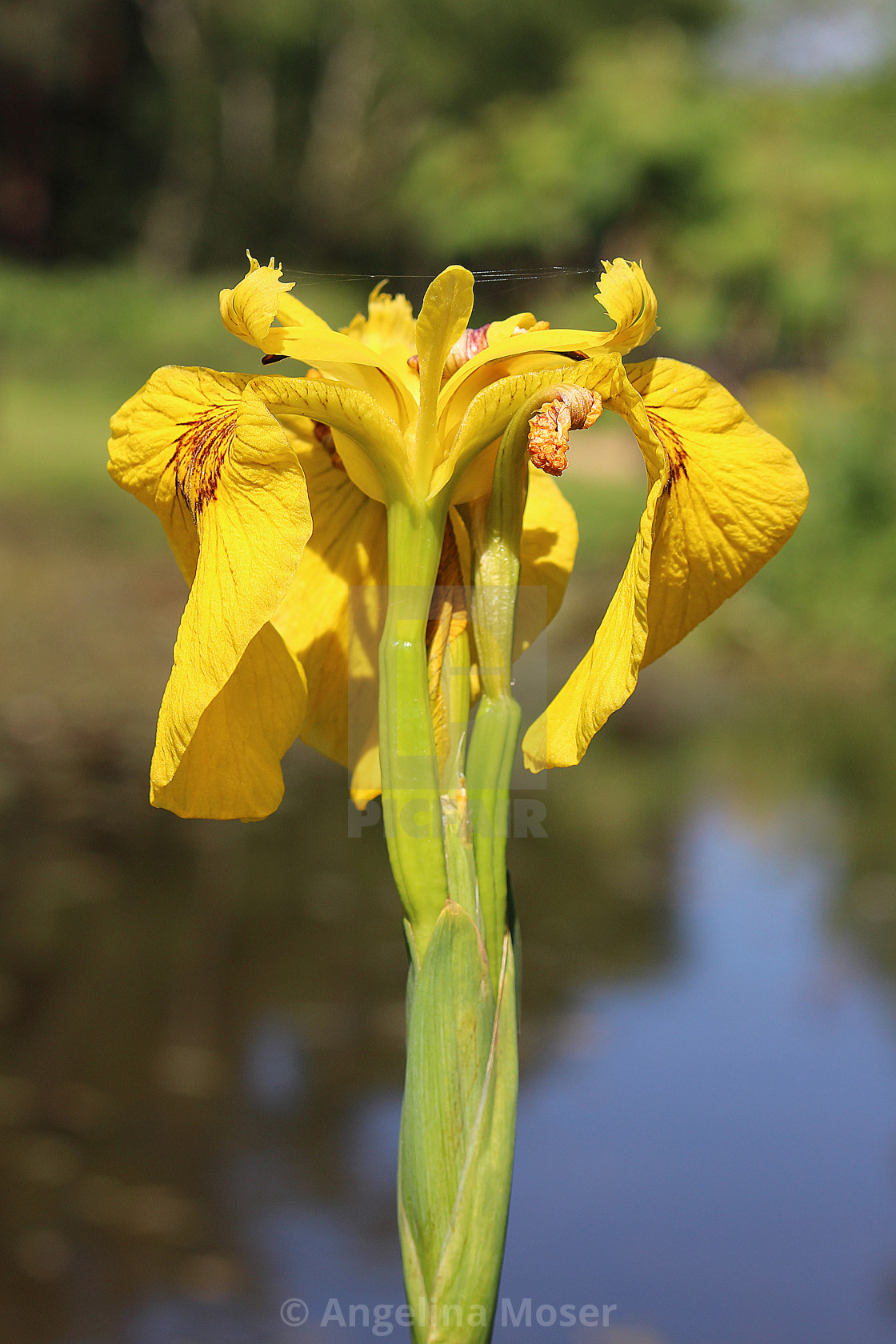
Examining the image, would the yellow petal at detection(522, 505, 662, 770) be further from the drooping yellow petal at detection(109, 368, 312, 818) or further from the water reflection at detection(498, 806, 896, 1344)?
the water reflection at detection(498, 806, 896, 1344)

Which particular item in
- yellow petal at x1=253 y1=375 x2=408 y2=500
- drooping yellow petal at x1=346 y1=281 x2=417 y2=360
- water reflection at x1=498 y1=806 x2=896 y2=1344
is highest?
drooping yellow petal at x1=346 y1=281 x2=417 y2=360

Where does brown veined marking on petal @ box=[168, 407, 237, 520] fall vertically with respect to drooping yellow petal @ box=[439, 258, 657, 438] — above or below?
below

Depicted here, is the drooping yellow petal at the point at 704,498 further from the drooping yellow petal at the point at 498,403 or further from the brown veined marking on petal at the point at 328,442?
the brown veined marking on petal at the point at 328,442

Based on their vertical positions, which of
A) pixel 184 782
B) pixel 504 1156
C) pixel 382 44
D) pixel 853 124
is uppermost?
pixel 382 44

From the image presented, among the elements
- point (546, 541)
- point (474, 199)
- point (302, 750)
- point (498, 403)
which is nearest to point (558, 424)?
point (498, 403)

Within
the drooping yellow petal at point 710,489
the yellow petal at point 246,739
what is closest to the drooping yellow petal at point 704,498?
the drooping yellow petal at point 710,489

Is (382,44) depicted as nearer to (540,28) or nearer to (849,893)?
(540,28)

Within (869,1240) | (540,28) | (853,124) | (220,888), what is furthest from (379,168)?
(869,1240)

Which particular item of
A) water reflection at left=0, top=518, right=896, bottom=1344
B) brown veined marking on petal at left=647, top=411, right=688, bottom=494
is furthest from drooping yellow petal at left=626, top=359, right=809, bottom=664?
water reflection at left=0, top=518, right=896, bottom=1344
